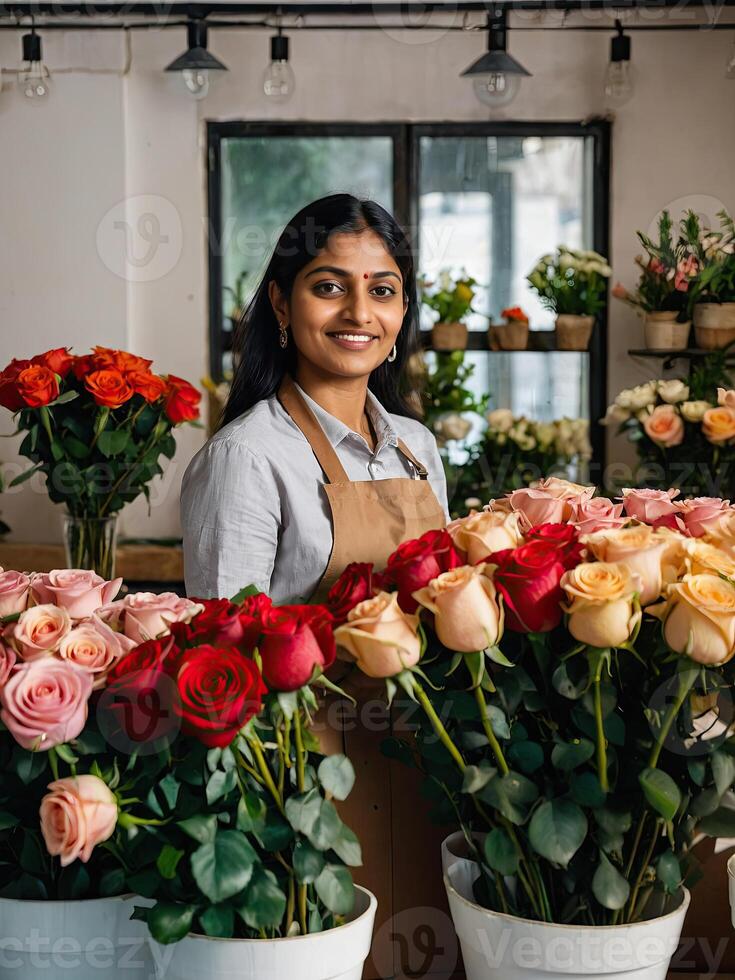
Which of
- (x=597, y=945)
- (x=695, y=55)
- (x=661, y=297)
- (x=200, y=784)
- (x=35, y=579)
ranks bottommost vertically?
(x=597, y=945)

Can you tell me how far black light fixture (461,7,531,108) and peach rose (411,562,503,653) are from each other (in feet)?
9.60

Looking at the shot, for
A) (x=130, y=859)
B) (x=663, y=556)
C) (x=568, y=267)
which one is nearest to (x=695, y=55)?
(x=568, y=267)

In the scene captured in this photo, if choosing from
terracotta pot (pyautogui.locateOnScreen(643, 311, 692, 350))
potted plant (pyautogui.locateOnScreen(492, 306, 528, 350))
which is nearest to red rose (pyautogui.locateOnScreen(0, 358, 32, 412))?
potted plant (pyautogui.locateOnScreen(492, 306, 528, 350))

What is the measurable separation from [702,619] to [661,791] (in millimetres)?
120

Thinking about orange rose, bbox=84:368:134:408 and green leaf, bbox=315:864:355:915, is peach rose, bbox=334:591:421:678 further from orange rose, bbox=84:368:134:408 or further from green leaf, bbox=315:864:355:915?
orange rose, bbox=84:368:134:408

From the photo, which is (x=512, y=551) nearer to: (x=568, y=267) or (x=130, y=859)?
(x=130, y=859)

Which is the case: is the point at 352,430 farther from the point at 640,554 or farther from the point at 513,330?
the point at 513,330

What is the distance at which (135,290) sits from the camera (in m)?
3.98

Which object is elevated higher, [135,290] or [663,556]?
[135,290]

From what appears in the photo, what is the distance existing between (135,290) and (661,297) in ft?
5.89

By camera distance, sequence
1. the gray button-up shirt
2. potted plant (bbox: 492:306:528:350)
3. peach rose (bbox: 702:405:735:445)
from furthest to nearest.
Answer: potted plant (bbox: 492:306:528:350) → peach rose (bbox: 702:405:735:445) → the gray button-up shirt

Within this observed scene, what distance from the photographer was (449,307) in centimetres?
386

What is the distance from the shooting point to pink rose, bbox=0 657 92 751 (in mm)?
727

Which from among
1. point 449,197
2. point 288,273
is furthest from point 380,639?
point 449,197
